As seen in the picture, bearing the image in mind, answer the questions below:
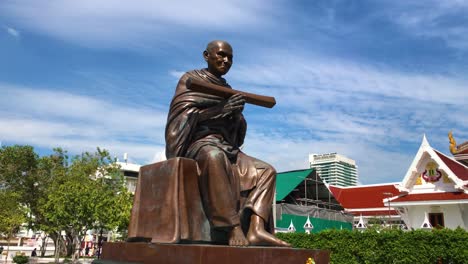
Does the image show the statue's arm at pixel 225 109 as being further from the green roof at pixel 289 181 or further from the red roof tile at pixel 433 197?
the green roof at pixel 289 181

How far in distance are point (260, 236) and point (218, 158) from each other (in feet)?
2.94

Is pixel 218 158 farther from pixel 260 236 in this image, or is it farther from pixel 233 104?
pixel 260 236

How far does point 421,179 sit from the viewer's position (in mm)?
22031

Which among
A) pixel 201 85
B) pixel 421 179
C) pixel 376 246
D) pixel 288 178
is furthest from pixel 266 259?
pixel 288 178

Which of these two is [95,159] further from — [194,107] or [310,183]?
[194,107]

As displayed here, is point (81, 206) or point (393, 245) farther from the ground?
point (81, 206)

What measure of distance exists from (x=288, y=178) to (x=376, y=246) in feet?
39.4

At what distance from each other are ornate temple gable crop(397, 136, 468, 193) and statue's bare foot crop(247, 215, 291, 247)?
1907 cm

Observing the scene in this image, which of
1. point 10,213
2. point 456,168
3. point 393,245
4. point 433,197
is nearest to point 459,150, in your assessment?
point 456,168

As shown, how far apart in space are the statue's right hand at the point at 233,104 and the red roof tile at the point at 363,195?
2637 cm

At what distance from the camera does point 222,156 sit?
4.39 metres

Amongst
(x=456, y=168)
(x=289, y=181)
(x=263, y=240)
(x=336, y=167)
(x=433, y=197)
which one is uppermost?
(x=336, y=167)

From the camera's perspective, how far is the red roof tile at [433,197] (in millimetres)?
19819

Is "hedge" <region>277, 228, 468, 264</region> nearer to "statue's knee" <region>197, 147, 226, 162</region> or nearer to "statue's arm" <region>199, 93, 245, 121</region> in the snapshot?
"statue's arm" <region>199, 93, 245, 121</region>
